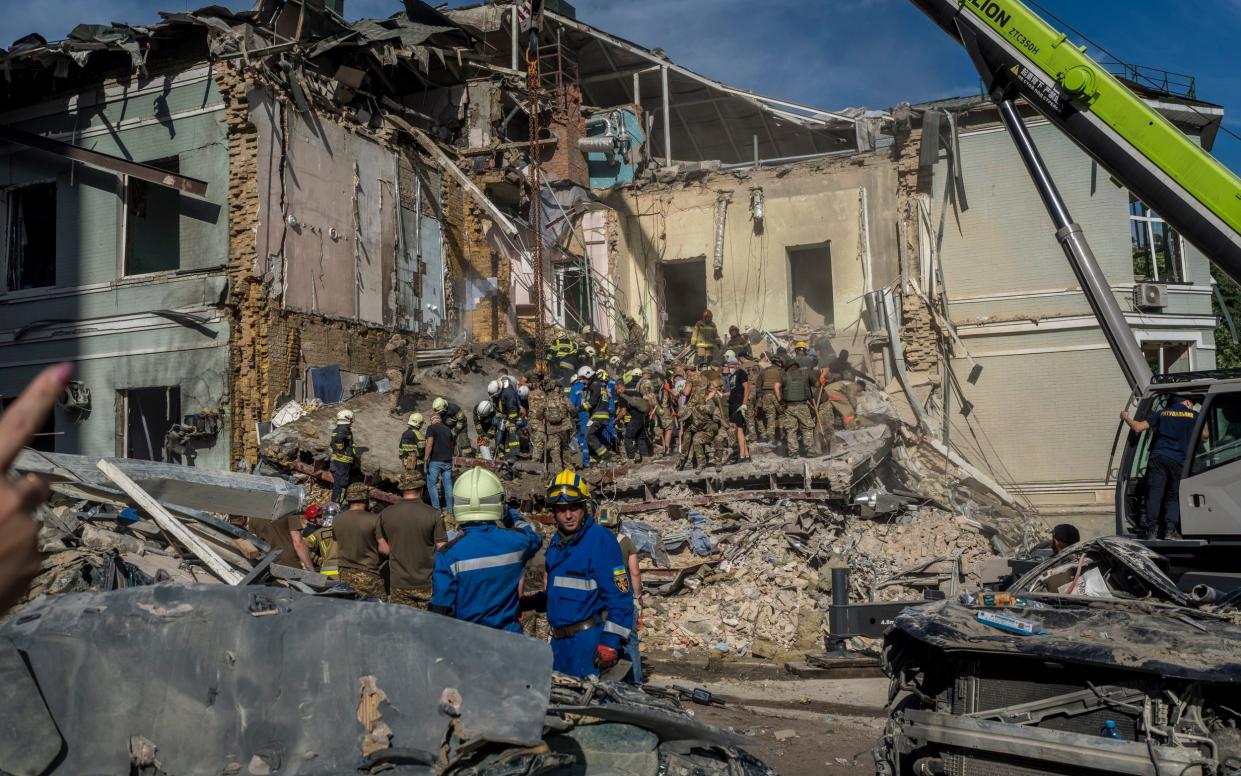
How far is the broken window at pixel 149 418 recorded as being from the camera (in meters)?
17.6

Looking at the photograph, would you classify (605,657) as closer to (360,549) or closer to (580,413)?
(360,549)

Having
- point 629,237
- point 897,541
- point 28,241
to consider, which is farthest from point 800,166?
point 28,241

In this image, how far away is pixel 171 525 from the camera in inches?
210

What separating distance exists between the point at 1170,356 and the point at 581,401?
13.0 meters

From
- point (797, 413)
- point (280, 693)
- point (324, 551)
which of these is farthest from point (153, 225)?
Result: point (280, 693)

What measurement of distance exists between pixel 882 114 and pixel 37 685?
887 inches

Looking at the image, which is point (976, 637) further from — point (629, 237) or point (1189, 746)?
point (629, 237)

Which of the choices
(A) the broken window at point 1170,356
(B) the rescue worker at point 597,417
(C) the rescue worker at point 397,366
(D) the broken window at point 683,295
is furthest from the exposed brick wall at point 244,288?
(A) the broken window at point 1170,356

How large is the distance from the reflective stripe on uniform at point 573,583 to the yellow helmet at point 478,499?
21.7 inches

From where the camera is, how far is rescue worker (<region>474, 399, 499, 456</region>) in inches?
654

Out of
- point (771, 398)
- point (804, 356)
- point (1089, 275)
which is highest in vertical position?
point (804, 356)

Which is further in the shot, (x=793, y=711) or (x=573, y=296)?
(x=573, y=296)

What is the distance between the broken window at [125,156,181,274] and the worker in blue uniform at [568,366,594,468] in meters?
8.16

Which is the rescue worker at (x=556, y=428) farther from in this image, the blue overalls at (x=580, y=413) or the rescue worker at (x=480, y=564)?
the rescue worker at (x=480, y=564)
